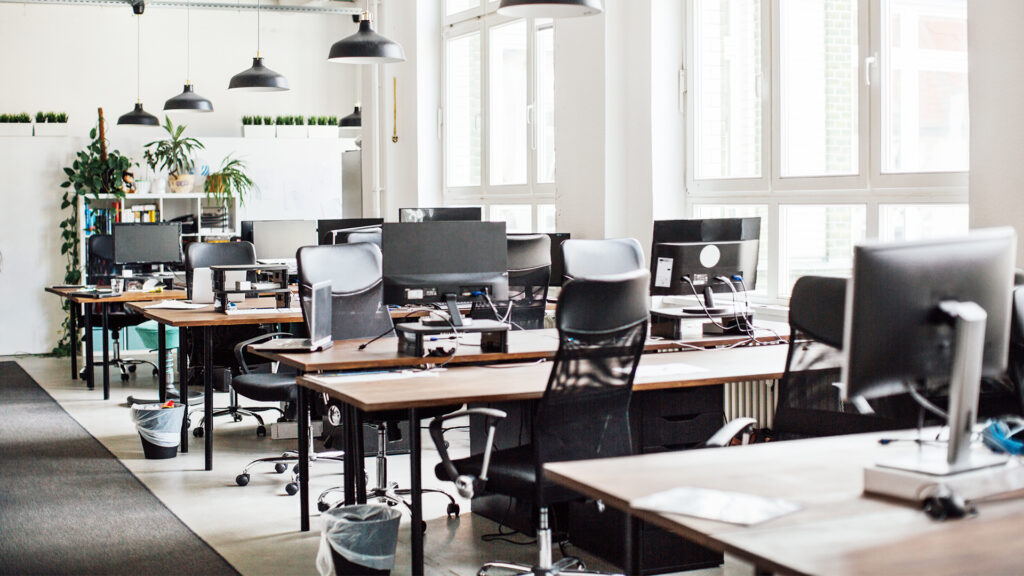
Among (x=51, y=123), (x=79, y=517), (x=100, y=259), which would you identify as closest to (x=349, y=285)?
(x=79, y=517)

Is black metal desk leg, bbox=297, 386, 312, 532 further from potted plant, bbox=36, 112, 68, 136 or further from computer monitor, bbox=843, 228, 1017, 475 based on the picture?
potted plant, bbox=36, 112, 68, 136

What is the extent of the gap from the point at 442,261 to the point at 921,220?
8.37ft

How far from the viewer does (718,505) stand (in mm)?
2203

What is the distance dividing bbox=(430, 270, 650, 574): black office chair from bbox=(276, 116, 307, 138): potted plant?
9551mm

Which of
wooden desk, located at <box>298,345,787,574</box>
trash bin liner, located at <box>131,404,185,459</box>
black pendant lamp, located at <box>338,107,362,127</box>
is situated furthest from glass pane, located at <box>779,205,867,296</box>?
black pendant lamp, located at <box>338,107,362,127</box>

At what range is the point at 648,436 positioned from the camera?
13.6ft

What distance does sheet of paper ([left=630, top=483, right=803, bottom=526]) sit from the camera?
2133mm

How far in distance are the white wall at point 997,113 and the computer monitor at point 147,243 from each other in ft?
22.1

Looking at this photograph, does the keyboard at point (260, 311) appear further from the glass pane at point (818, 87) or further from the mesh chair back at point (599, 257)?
the glass pane at point (818, 87)

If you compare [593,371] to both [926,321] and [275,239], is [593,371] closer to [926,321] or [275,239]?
[926,321]

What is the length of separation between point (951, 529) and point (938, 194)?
367cm

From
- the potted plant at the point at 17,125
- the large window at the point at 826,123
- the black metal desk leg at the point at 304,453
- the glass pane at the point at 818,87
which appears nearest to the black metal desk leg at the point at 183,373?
the black metal desk leg at the point at 304,453

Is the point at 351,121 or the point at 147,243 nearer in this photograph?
the point at 147,243

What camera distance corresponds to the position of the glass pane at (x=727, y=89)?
662 cm
